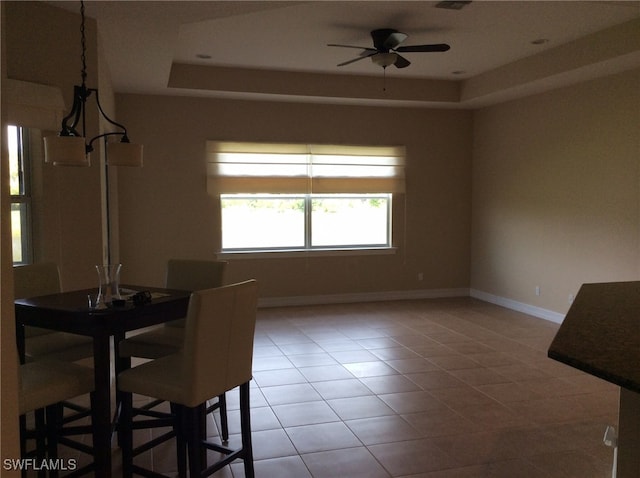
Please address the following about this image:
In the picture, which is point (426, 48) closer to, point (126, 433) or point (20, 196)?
point (20, 196)

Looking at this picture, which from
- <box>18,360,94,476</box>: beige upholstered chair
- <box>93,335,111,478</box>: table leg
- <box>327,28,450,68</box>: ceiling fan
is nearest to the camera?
<box>18,360,94,476</box>: beige upholstered chair

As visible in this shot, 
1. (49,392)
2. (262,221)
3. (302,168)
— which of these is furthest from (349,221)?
(49,392)

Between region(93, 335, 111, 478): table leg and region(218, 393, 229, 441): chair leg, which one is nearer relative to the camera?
region(93, 335, 111, 478): table leg

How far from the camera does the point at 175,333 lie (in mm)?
3254

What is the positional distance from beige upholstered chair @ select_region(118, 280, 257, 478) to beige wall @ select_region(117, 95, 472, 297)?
4.00m

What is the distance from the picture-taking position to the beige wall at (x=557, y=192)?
5.20 m

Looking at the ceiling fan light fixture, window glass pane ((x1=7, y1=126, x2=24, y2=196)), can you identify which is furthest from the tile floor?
the ceiling fan light fixture

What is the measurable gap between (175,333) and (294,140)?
13.3 feet

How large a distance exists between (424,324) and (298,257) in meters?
1.88

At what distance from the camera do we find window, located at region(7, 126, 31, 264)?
359 centimetres

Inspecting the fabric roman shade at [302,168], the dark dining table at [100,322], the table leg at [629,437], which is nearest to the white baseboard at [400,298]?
the fabric roman shade at [302,168]

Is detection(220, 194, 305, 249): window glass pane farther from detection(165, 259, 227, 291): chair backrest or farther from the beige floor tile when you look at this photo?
the beige floor tile

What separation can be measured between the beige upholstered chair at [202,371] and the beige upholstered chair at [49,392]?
18 centimetres

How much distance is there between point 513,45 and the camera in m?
5.22
